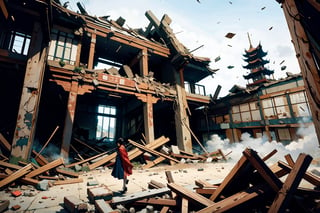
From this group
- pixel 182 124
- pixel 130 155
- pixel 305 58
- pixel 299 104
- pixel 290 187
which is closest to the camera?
pixel 290 187

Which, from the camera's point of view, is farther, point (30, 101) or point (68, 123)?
point (68, 123)

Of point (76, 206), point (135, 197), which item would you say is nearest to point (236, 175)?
point (135, 197)

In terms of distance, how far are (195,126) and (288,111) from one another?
329 inches

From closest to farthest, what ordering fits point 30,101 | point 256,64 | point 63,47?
point 30,101 → point 63,47 → point 256,64

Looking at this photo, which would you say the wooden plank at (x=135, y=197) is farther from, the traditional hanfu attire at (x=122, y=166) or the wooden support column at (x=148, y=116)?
the wooden support column at (x=148, y=116)

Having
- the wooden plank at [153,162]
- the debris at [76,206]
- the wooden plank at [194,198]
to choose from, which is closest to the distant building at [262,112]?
the wooden plank at [153,162]

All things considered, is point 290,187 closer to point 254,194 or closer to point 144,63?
point 254,194

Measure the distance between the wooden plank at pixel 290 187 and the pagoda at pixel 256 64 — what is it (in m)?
33.6

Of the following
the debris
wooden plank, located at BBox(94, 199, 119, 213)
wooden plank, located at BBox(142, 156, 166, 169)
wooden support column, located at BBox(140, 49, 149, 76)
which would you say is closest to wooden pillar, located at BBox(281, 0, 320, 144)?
wooden plank, located at BBox(94, 199, 119, 213)

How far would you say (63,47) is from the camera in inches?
352

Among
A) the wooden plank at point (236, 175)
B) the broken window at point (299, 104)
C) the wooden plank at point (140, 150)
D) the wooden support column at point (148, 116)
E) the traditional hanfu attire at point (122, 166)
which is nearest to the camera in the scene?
the wooden plank at point (236, 175)

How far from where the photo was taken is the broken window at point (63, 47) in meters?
8.65

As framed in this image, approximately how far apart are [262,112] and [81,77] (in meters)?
13.7

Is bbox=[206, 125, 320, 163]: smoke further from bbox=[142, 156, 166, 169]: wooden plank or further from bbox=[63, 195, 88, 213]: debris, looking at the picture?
bbox=[63, 195, 88, 213]: debris
